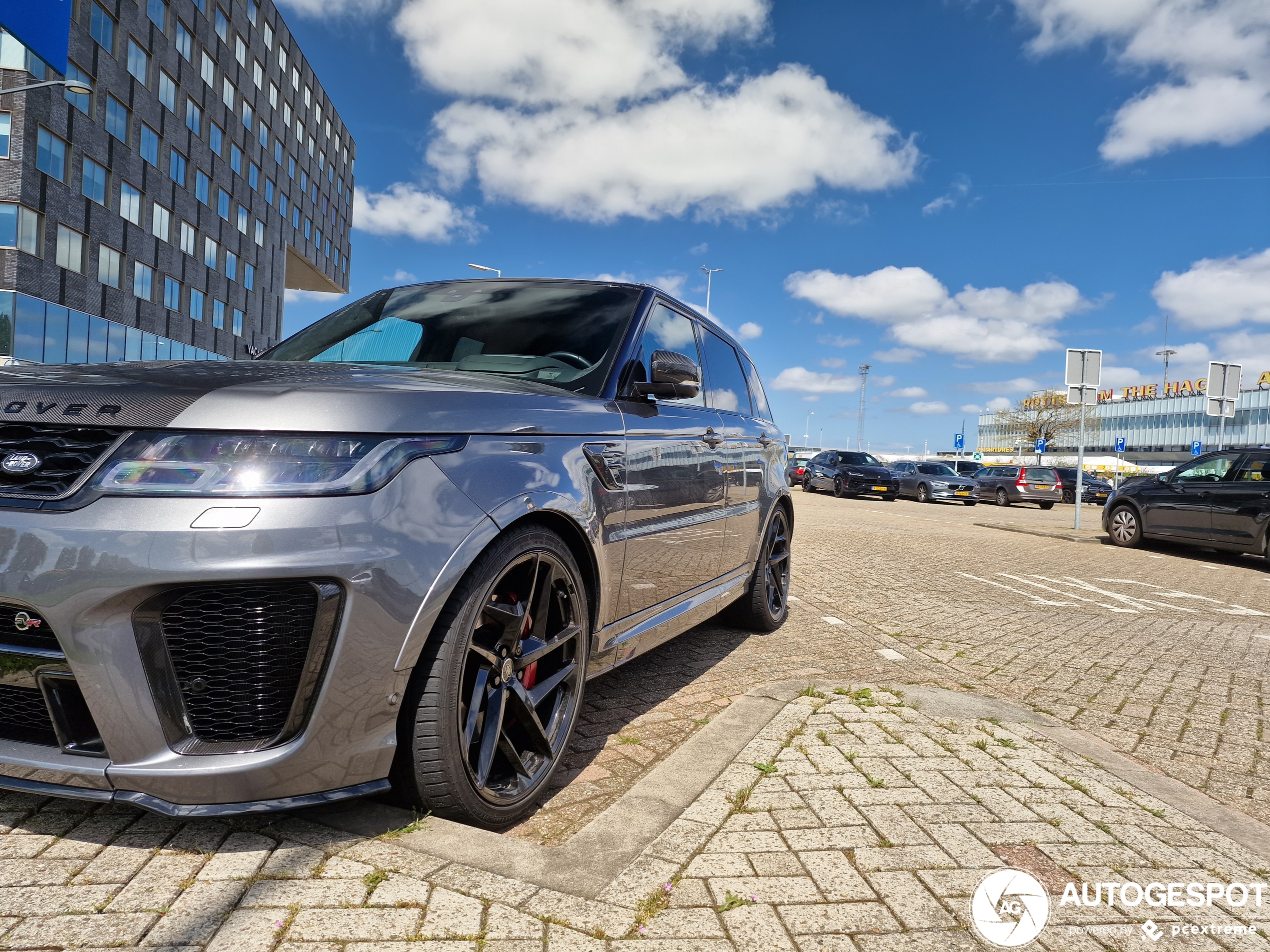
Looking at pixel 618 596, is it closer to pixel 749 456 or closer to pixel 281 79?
pixel 749 456

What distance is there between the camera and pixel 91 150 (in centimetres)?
2878

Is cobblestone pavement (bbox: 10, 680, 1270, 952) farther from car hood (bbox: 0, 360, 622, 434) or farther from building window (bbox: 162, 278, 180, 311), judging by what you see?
building window (bbox: 162, 278, 180, 311)

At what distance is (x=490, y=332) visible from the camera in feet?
10.9

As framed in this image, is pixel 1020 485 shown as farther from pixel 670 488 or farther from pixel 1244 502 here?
pixel 670 488

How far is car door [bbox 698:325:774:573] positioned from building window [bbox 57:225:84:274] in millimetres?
30563

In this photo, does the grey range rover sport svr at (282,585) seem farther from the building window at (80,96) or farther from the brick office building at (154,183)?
the building window at (80,96)

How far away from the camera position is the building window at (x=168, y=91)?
33.5 m

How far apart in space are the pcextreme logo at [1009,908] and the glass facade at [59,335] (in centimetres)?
2441

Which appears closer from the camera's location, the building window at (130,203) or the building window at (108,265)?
the building window at (108,265)

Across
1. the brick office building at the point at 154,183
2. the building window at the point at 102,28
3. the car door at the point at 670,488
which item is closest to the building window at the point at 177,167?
the brick office building at the point at 154,183

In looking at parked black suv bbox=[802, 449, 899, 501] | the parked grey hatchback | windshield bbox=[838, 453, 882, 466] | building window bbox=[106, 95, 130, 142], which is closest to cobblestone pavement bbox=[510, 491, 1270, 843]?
parked black suv bbox=[802, 449, 899, 501]

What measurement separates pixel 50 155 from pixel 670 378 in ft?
104

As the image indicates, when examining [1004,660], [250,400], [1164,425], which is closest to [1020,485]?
[1004,660]

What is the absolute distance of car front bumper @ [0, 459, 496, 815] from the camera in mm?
1763
